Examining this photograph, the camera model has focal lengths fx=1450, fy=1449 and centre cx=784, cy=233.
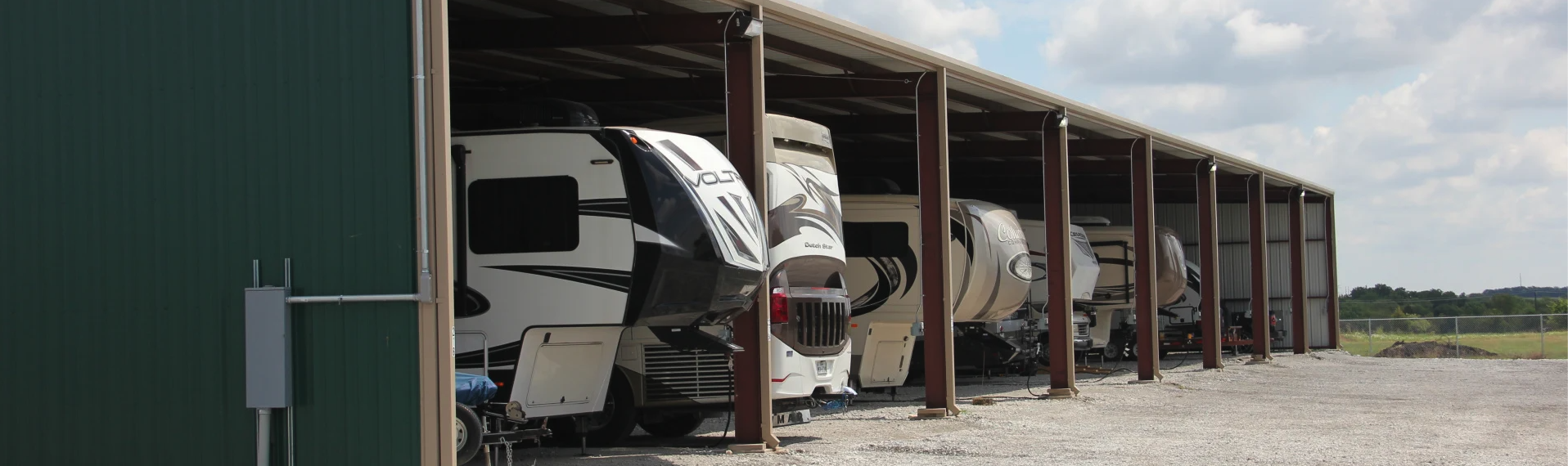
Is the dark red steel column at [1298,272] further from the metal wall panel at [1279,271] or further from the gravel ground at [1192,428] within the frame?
the gravel ground at [1192,428]

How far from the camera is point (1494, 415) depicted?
16.5 metres

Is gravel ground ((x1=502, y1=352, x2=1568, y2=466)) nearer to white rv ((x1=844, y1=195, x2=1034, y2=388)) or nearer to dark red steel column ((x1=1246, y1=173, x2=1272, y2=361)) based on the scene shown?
white rv ((x1=844, y1=195, x2=1034, y2=388))

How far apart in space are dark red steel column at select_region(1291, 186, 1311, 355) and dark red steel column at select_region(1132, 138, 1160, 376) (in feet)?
36.4

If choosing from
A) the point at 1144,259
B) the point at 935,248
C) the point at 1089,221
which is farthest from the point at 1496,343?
the point at 935,248

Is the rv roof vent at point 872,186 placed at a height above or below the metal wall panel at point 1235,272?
above

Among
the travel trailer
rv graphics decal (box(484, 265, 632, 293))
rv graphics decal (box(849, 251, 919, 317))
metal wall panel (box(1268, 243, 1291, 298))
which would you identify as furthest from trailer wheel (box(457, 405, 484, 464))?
metal wall panel (box(1268, 243, 1291, 298))

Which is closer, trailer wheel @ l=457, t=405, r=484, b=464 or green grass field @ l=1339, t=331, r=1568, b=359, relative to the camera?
trailer wheel @ l=457, t=405, r=484, b=464

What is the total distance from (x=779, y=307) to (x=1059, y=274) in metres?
7.53

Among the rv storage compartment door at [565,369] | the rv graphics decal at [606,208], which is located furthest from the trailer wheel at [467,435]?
the rv graphics decal at [606,208]

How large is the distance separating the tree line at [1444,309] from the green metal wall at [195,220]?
33.1 m

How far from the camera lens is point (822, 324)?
1295 cm

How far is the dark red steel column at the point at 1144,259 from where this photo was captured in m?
21.9

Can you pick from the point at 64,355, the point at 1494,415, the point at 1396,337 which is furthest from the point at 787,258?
the point at 1396,337

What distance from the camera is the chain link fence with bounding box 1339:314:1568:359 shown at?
35.0m
